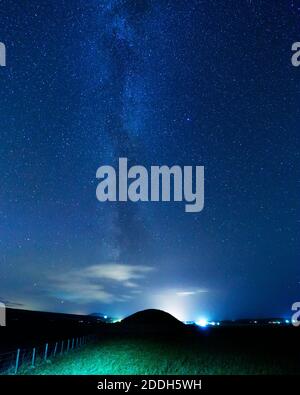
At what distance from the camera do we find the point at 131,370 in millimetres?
21859

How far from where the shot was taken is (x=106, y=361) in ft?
→ 83.4

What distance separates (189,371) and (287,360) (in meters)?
8.37

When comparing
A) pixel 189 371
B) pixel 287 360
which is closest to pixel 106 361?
pixel 189 371
